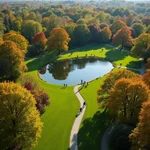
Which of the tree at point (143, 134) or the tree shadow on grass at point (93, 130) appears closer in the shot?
the tree at point (143, 134)

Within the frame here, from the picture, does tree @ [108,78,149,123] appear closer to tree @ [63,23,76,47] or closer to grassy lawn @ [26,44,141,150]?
grassy lawn @ [26,44,141,150]

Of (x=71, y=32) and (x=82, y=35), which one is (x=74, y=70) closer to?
(x=82, y=35)

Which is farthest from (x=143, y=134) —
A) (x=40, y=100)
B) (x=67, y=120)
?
(x=40, y=100)

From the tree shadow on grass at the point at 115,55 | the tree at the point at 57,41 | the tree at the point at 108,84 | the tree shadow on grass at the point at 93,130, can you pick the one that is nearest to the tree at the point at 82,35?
the tree shadow on grass at the point at 115,55

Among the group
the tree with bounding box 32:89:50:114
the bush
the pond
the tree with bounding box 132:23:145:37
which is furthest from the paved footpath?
the tree with bounding box 132:23:145:37

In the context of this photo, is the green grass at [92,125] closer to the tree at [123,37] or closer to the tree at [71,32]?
the tree at [123,37]
